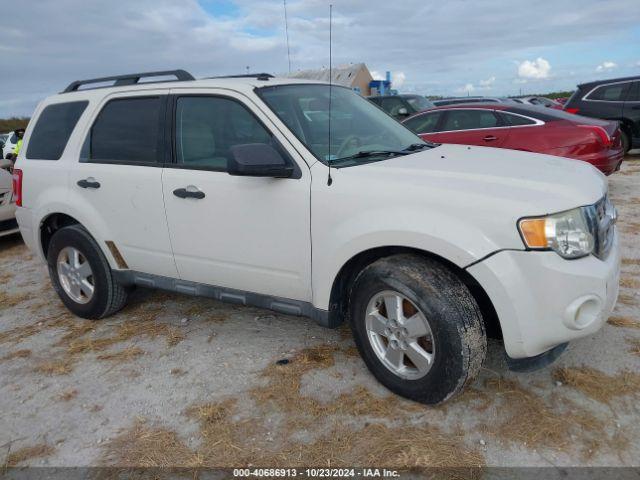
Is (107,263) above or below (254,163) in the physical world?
below

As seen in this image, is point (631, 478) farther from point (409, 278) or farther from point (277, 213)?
point (277, 213)

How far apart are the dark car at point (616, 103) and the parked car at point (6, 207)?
447 inches

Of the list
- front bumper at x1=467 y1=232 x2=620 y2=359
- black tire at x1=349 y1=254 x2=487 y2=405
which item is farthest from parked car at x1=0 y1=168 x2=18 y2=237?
front bumper at x1=467 y1=232 x2=620 y2=359

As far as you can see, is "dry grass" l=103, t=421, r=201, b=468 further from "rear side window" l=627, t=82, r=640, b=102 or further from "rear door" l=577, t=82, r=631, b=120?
"rear side window" l=627, t=82, r=640, b=102

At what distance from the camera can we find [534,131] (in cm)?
747

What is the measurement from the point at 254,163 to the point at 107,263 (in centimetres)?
195

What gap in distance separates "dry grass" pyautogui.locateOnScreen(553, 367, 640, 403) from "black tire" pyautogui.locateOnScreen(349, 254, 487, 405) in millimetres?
707

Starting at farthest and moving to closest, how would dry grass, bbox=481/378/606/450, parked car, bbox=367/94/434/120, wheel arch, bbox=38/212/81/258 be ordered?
1. parked car, bbox=367/94/434/120
2. wheel arch, bbox=38/212/81/258
3. dry grass, bbox=481/378/606/450

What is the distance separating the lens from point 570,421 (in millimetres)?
2699

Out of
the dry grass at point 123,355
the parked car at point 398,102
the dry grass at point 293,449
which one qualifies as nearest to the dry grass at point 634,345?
the dry grass at point 293,449

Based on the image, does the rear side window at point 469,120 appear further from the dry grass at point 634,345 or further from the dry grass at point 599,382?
the dry grass at point 599,382

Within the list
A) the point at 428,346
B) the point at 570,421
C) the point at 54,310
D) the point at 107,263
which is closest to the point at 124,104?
the point at 107,263

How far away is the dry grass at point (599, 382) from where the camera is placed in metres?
2.91

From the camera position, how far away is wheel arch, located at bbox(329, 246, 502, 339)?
9.24 ft
